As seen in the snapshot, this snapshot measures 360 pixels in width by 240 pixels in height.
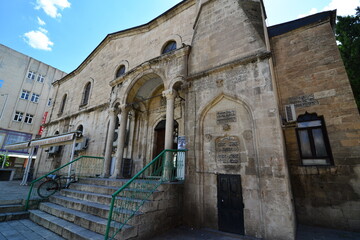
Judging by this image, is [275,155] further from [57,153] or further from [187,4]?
[57,153]

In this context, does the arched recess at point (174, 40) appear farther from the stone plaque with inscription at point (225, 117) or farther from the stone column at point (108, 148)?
the stone plaque with inscription at point (225, 117)

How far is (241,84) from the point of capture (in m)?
4.98

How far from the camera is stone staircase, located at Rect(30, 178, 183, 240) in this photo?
359 cm

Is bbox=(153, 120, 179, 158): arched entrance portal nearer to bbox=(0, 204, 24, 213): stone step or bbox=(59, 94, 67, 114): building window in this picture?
bbox=(0, 204, 24, 213): stone step

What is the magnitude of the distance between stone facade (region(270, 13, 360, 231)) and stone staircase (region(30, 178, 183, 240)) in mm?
4154

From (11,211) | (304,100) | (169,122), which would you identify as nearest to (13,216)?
(11,211)

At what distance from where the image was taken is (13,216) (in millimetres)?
5031

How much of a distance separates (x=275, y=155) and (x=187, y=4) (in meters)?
8.98

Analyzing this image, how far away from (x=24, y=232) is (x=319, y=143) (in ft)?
29.4

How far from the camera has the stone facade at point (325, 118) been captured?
4863mm

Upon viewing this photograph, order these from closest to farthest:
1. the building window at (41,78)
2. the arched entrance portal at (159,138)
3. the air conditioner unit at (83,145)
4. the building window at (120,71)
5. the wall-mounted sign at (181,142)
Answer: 1. the wall-mounted sign at (181,142)
2. the arched entrance portal at (159,138)
3. the air conditioner unit at (83,145)
4. the building window at (120,71)
5. the building window at (41,78)

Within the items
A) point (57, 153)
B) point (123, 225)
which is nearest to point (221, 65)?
point (123, 225)

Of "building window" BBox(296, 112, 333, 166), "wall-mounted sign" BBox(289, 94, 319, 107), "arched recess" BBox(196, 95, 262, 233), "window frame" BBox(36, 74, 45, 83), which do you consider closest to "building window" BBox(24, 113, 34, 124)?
"window frame" BBox(36, 74, 45, 83)

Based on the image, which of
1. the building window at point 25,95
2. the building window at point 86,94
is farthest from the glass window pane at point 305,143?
the building window at point 25,95
